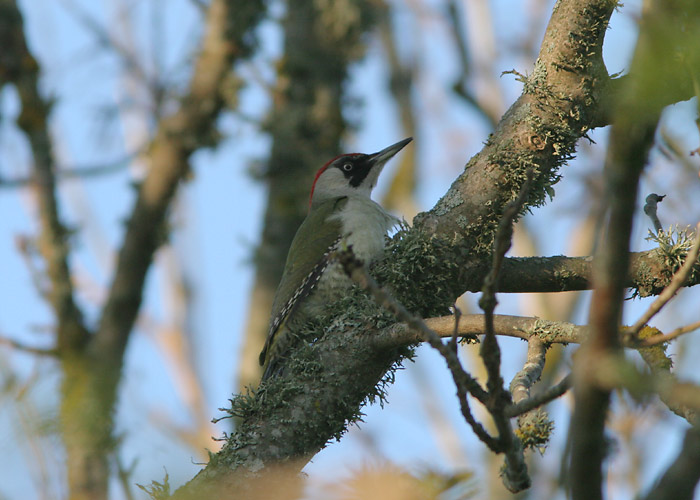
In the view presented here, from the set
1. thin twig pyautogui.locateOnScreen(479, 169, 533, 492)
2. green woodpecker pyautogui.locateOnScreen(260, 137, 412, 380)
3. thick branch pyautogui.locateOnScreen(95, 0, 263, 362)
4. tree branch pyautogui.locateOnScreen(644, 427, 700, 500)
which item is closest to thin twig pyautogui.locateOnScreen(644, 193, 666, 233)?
green woodpecker pyautogui.locateOnScreen(260, 137, 412, 380)

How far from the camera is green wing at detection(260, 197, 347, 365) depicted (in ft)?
14.4

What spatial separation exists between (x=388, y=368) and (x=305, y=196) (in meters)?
4.17

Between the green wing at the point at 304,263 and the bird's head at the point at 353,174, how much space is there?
2.56ft

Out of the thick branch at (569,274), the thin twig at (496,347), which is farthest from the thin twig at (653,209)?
the thin twig at (496,347)

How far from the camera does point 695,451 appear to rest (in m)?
1.39

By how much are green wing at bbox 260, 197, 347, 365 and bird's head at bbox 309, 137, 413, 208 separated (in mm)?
780

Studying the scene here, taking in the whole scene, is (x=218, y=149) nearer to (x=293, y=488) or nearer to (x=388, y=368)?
(x=388, y=368)

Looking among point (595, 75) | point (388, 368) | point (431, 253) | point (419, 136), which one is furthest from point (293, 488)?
point (419, 136)

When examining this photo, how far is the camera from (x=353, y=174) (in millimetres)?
6047

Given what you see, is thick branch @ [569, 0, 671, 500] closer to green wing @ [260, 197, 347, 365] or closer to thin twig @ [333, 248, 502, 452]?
thin twig @ [333, 248, 502, 452]

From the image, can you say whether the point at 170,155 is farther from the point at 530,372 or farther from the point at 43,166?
the point at 530,372

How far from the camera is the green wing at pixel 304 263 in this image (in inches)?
172

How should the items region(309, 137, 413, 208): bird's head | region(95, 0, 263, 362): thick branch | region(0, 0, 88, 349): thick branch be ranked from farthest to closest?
→ region(95, 0, 263, 362): thick branch → region(0, 0, 88, 349): thick branch → region(309, 137, 413, 208): bird's head

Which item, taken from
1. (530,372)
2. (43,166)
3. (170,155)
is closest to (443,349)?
(530,372)
